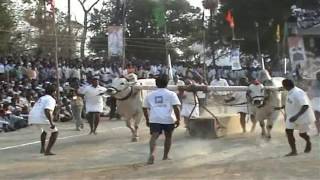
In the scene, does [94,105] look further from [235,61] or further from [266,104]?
[235,61]

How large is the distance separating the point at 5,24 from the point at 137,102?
17069 millimetres

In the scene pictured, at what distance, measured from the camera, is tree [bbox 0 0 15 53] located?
31.0 metres

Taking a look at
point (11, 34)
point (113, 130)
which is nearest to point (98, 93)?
point (113, 130)

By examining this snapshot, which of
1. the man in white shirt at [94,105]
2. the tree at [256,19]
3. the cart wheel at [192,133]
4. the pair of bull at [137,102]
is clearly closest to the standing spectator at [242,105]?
the pair of bull at [137,102]

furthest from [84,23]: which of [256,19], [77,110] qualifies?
[77,110]

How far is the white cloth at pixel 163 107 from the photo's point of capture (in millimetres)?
11594

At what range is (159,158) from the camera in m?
12.3

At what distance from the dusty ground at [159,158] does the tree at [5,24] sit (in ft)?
47.4

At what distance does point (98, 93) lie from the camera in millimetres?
18188

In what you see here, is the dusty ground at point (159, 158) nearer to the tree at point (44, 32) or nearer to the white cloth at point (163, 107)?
the white cloth at point (163, 107)

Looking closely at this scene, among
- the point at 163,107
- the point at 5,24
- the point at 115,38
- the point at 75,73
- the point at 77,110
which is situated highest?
the point at 5,24

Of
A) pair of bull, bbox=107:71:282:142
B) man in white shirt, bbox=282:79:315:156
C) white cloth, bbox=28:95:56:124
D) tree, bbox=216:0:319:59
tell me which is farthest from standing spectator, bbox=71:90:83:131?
tree, bbox=216:0:319:59

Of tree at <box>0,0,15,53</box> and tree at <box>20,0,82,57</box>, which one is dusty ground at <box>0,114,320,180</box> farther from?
tree at <box>20,0,82,57</box>

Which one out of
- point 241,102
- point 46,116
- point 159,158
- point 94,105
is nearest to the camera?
point 159,158
